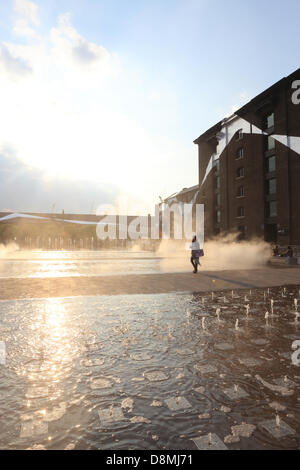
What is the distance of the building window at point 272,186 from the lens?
29.4 metres

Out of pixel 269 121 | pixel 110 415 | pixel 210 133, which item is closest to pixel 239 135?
pixel 269 121

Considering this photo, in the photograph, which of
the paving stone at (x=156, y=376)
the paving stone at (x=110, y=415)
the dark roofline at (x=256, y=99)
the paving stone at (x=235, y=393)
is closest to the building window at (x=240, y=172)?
the dark roofline at (x=256, y=99)

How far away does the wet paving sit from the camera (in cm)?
230

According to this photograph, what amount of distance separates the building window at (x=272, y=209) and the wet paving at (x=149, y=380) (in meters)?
25.5

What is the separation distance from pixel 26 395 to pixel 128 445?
4.07 feet

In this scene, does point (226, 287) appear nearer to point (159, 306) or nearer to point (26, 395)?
point (159, 306)

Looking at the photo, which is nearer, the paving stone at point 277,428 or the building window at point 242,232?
the paving stone at point 277,428

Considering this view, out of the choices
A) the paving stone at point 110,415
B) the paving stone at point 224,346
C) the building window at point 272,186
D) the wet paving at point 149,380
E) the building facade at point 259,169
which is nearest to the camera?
the wet paving at point 149,380

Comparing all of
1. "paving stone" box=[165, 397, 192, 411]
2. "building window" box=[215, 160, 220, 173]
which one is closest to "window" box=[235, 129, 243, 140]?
"building window" box=[215, 160, 220, 173]

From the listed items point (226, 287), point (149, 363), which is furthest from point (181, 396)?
point (226, 287)

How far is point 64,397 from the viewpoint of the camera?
2.84 m

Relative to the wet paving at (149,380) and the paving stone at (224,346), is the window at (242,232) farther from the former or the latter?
the paving stone at (224,346)

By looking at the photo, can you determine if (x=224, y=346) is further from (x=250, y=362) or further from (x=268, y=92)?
(x=268, y=92)
